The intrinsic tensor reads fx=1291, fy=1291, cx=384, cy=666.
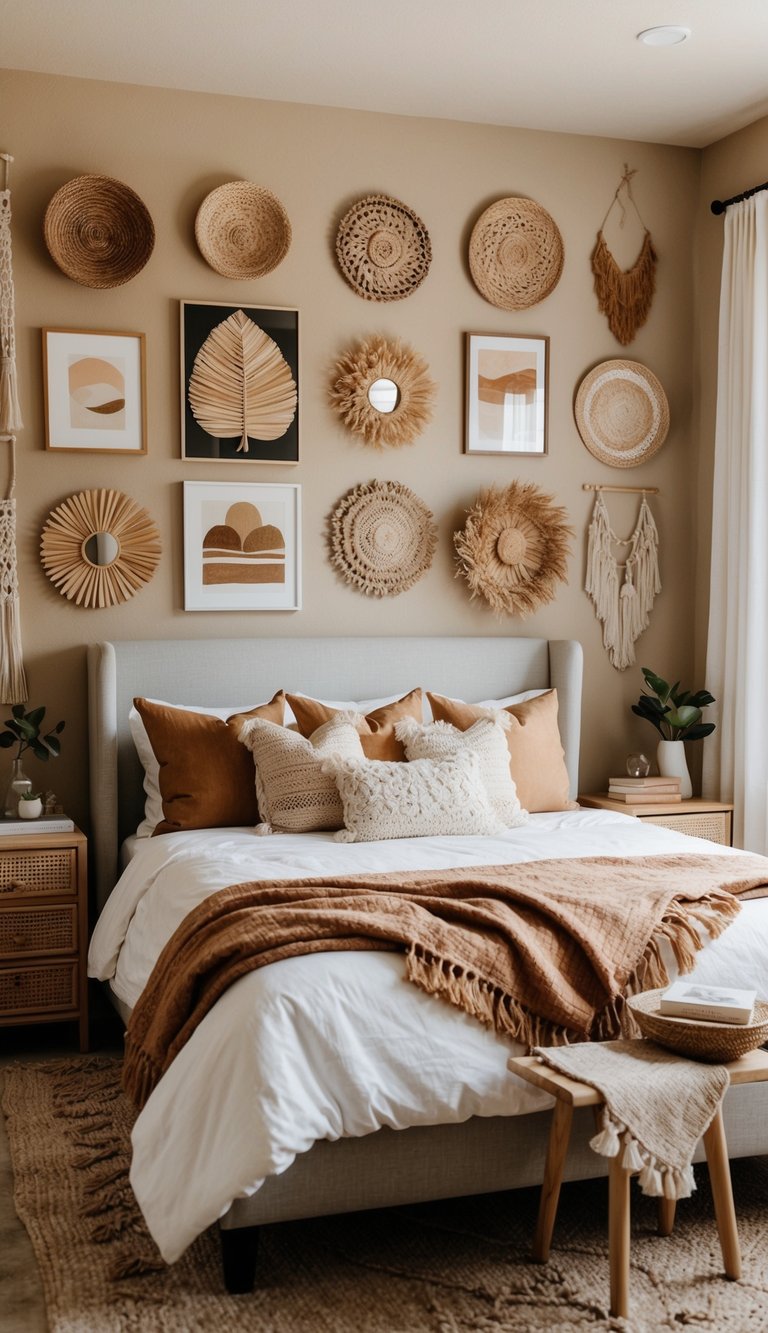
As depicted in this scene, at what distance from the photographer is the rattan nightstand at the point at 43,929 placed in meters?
3.60

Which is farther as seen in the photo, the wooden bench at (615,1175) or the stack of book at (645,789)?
the stack of book at (645,789)

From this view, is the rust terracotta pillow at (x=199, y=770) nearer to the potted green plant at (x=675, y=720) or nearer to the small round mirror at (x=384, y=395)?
the small round mirror at (x=384, y=395)

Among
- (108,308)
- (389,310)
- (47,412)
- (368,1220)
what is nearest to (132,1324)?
(368,1220)

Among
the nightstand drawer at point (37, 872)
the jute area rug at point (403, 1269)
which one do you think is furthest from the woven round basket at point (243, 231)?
the jute area rug at point (403, 1269)

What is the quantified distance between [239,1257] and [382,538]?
255 centimetres

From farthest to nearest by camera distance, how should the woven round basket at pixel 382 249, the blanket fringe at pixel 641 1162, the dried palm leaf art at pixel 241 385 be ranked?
the woven round basket at pixel 382 249, the dried palm leaf art at pixel 241 385, the blanket fringe at pixel 641 1162

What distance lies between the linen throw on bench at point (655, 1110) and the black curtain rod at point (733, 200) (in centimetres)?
319

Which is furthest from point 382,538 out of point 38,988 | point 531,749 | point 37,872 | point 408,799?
point 38,988

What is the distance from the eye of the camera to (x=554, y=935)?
2.60 metres

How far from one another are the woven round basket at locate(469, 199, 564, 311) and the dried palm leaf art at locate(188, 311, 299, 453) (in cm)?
81

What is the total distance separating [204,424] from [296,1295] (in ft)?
8.83

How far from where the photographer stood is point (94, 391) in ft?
13.3

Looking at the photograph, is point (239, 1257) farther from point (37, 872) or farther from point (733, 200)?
point (733, 200)

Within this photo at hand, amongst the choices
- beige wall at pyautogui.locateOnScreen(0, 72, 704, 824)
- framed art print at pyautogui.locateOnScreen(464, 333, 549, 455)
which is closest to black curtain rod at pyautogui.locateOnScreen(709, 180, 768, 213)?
beige wall at pyautogui.locateOnScreen(0, 72, 704, 824)
